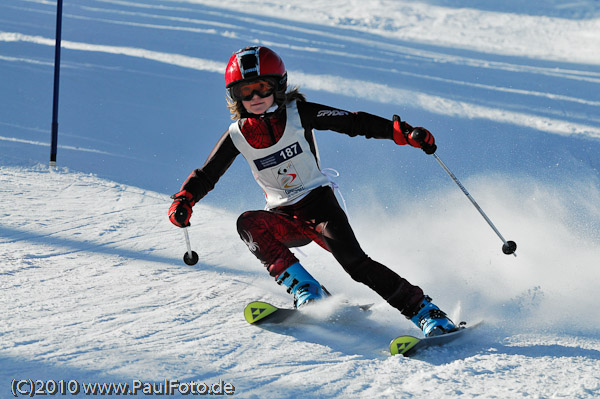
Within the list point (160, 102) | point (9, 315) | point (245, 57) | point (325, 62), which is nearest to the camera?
point (9, 315)

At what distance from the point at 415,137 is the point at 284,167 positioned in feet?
2.35

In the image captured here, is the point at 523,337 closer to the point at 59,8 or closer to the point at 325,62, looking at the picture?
the point at 59,8

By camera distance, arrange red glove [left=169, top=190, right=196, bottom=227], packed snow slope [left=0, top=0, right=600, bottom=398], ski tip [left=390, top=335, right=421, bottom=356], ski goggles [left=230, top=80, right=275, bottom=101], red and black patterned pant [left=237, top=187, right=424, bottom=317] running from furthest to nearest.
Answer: ski goggles [left=230, top=80, right=275, bottom=101] → red glove [left=169, top=190, right=196, bottom=227] → red and black patterned pant [left=237, top=187, right=424, bottom=317] → ski tip [left=390, top=335, right=421, bottom=356] → packed snow slope [left=0, top=0, right=600, bottom=398]

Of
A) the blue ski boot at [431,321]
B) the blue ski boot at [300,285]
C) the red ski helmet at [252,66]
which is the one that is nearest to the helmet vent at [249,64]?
the red ski helmet at [252,66]

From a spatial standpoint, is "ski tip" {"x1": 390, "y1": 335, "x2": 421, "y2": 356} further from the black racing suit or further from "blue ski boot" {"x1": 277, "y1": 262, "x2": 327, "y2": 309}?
"blue ski boot" {"x1": 277, "y1": 262, "x2": 327, "y2": 309}

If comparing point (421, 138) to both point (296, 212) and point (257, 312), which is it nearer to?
point (296, 212)

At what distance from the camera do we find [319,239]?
3.63 metres

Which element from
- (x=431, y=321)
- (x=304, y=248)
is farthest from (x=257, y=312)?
(x=304, y=248)

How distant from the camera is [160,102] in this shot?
9.11 meters

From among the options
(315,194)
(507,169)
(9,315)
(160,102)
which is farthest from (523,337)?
(160,102)

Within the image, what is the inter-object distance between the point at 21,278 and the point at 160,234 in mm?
1201

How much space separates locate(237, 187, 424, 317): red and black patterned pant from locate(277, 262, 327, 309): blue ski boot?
4 cm

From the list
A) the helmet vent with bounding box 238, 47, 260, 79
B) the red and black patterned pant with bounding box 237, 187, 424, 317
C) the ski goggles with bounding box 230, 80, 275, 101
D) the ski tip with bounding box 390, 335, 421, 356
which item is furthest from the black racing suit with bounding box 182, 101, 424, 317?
the ski tip with bounding box 390, 335, 421, 356

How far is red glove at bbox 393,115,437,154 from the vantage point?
11.1ft
